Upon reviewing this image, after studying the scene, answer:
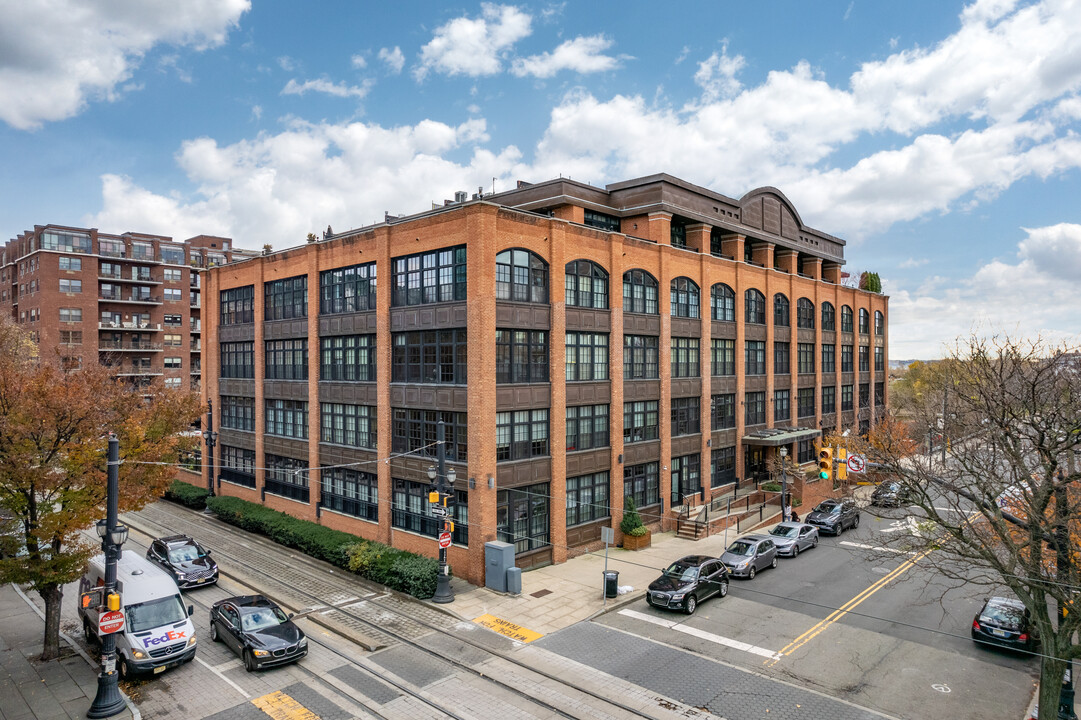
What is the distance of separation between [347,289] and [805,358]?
33.5 metres

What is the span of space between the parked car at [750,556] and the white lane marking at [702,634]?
16.4 ft

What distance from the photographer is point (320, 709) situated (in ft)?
48.7

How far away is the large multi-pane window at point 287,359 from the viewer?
33.4m

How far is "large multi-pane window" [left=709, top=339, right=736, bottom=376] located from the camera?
3659 cm

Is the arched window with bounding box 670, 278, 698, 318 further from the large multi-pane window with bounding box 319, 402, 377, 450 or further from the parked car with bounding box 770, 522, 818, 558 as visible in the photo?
the large multi-pane window with bounding box 319, 402, 377, 450

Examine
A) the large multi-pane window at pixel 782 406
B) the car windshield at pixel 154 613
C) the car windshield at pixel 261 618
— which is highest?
the large multi-pane window at pixel 782 406

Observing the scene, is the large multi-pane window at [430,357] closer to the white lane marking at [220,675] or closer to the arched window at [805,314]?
the white lane marking at [220,675]

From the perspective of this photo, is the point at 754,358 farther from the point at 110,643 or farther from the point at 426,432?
the point at 110,643

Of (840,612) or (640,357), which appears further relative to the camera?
(640,357)

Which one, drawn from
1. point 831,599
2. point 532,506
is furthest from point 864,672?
point 532,506

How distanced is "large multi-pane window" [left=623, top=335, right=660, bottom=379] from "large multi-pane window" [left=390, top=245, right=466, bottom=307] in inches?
375

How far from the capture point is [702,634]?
64.0 feet

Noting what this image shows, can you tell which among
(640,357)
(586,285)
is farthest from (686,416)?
(586,285)

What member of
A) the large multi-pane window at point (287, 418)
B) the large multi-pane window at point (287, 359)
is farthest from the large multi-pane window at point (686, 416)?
the large multi-pane window at point (287, 359)
